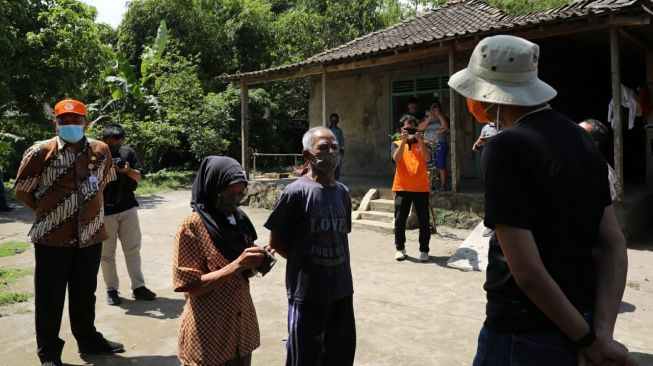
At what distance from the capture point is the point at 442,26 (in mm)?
11562

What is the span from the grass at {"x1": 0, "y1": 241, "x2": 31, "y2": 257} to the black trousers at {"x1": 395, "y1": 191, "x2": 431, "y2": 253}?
232 inches

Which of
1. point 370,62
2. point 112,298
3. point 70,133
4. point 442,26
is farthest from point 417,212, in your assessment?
point 442,26

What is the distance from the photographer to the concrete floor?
4.03 meters

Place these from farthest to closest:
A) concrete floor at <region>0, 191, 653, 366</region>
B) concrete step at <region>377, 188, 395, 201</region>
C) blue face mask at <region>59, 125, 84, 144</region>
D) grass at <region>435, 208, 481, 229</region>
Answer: concrete step at <region>377, 188, 395, 201</region>, grass at <region>435, 208, 481, 229</region>, concrete floor at <region>0, 191, 653, 366</region>, blue face mask at <region>59, 125, 84, 144</region>

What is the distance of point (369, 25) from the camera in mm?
24891

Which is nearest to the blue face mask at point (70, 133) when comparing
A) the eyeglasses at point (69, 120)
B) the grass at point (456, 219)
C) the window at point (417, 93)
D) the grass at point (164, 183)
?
the eyeglasses at point (69, 120)

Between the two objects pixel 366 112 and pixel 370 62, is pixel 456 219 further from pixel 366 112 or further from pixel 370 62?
pixel 366 112

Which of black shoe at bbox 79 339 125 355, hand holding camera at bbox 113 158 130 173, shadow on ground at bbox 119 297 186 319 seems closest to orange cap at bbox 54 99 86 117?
hand holding camera at bbox 113 158 130 173

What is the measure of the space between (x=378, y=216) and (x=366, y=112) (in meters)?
4.10

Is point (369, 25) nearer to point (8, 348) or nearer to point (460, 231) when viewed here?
point (460, 231)

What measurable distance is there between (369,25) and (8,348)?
75.5 ft

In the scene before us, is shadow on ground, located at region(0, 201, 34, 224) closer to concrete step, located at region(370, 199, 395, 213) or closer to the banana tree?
the banana tree

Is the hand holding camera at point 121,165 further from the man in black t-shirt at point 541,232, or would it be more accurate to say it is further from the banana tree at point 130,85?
the banana tree at point 130,85

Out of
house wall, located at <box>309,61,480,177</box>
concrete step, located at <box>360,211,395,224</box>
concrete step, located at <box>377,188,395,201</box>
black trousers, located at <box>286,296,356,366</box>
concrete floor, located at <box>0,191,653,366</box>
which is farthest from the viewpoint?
house wall, located at <box>309,61,480,177</box>
